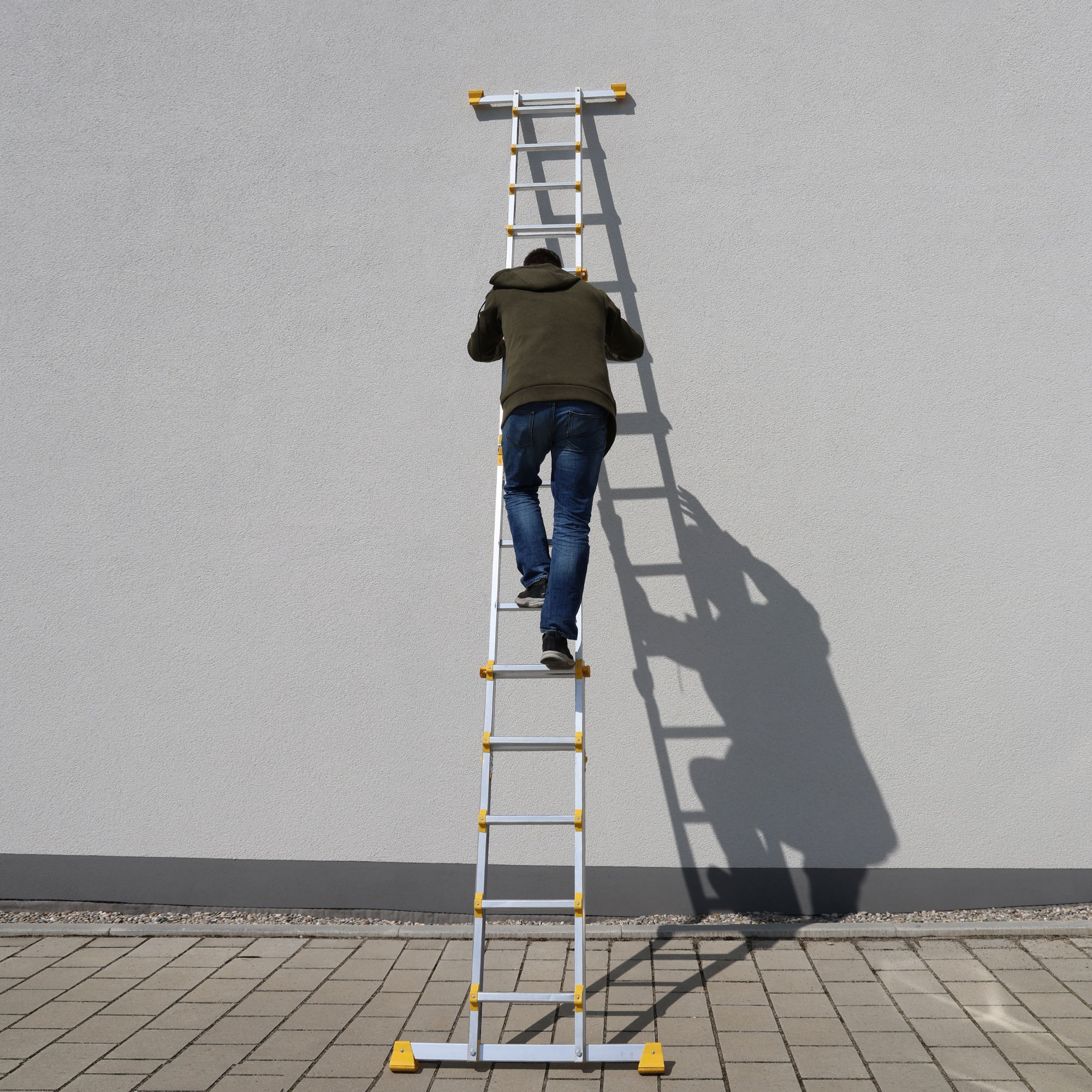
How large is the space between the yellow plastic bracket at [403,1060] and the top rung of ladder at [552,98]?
345 centimetres

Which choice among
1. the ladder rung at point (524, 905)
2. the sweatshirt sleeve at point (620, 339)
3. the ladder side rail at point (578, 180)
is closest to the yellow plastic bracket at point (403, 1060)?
the ladder rung at point (524, 905)

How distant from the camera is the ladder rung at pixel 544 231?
12.4 feet

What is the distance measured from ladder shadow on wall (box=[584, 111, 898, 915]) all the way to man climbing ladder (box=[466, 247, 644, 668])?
769 millimetres

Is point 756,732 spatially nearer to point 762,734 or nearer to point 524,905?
point 762,734

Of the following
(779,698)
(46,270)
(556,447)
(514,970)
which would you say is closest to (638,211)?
(556,447)

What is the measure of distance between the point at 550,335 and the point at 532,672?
109cm

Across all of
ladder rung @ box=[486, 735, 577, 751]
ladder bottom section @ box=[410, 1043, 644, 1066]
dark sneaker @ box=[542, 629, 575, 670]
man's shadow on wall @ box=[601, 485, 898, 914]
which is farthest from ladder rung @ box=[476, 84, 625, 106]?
ladder bottom section @ box=[410, 1043, 644, 1066]

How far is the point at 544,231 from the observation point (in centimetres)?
380

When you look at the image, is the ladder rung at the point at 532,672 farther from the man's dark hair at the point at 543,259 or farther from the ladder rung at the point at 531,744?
the man's dark hair at the point at 543,259

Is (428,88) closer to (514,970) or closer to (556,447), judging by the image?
(556,447)

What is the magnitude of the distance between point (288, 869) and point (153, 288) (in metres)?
2.46

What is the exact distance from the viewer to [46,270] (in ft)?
13.3

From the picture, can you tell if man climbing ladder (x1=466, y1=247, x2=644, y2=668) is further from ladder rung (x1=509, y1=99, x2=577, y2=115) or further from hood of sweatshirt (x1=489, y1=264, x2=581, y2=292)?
ladder rung (x1=509, y1=99, x2=577, y2=115)

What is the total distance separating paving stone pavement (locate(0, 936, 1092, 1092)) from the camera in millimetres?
2586
